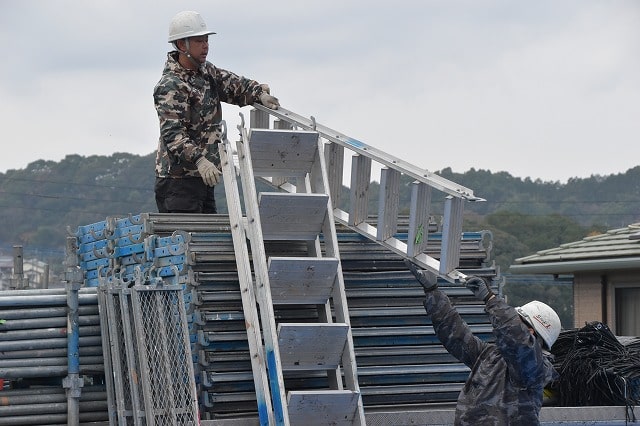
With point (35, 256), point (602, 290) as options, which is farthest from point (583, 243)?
point (35, 256)

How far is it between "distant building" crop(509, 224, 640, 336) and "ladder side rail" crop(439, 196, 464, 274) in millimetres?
9751

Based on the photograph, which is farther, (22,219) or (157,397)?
(22,219)

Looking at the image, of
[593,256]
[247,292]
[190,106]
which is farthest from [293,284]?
[593,256]

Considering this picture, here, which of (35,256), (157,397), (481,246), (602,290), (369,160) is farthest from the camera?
(35,256)

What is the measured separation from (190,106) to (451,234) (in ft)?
8.16

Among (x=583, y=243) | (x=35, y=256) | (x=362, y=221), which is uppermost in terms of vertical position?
(x=362, y=221)

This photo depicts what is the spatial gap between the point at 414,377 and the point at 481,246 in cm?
131

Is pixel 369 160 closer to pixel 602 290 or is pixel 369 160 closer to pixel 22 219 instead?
pixel 602 290

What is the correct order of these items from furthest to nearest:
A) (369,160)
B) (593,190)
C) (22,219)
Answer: (593,190)
(22,219)
(369,160)

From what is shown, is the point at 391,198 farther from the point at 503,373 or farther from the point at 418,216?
the point at 503,373

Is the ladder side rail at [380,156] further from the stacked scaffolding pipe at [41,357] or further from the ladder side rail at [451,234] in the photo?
the stacked scaffolding pipe at [41,357]

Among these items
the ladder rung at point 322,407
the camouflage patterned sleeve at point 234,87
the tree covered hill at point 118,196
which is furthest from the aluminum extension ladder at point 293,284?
the tree covered hill at point 118,196

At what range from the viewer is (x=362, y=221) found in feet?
30.5

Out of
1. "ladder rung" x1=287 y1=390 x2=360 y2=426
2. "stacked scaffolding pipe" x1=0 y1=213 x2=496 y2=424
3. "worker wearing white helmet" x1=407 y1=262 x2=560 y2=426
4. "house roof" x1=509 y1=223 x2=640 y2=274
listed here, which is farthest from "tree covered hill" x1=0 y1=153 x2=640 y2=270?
"worker wearing white helmet" x1=407 y1=262 x2=560 y2=426
